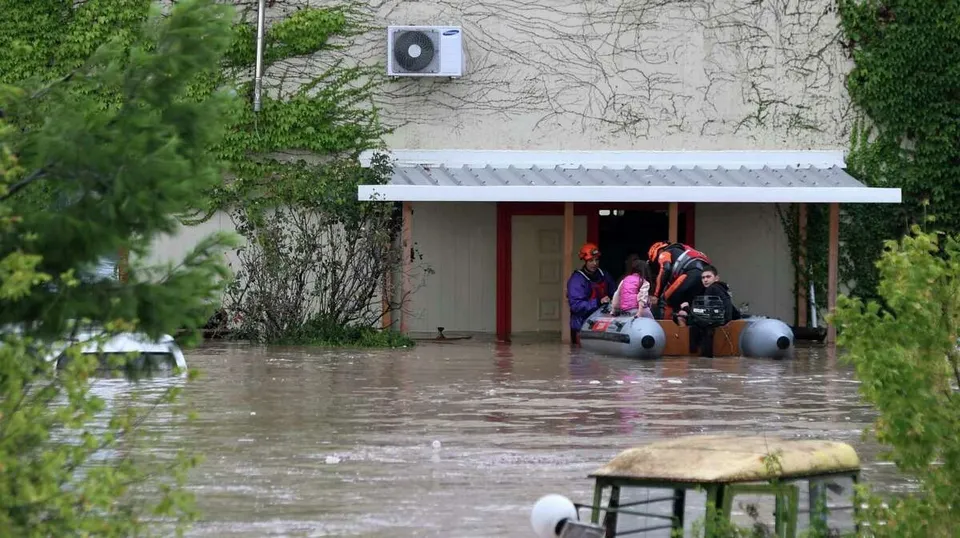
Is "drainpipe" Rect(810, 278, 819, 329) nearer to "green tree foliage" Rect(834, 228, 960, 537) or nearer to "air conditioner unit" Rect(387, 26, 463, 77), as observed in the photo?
"air conditioner unit" Rect(387, 26, 463, 77)

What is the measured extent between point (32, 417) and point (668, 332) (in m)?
18.6

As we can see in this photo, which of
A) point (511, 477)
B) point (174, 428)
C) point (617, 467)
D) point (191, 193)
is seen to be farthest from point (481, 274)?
point (191, 193)

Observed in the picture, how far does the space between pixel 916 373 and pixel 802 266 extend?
20533 millimetres

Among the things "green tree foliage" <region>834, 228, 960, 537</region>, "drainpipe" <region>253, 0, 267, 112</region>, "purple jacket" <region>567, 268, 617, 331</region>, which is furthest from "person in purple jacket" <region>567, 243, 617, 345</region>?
"green tree foliage" <region>834, 228, 960, 537</region>

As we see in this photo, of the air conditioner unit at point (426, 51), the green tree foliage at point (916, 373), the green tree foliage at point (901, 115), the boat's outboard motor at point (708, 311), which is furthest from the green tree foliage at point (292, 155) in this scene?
the green tree foliage at point (916, 373)

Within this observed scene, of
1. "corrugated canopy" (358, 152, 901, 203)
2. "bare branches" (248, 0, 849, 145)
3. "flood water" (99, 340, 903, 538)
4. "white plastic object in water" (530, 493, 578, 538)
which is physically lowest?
"flood water" (99, 340, 903, 538)

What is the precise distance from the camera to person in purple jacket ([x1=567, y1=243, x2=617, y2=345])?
25.8 meters

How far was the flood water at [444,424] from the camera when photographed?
35.5 feet

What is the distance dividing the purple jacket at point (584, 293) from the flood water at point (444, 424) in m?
1.94

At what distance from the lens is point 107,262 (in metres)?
6.20

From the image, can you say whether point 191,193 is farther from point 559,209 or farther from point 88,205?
point 559,209

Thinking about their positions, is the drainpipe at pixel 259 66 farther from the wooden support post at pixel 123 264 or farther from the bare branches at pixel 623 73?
the wooden support post at pixel 123 264

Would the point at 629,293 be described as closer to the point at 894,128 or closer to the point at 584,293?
the point at 584,293

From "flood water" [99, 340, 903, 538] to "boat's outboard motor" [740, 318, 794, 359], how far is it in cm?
33
